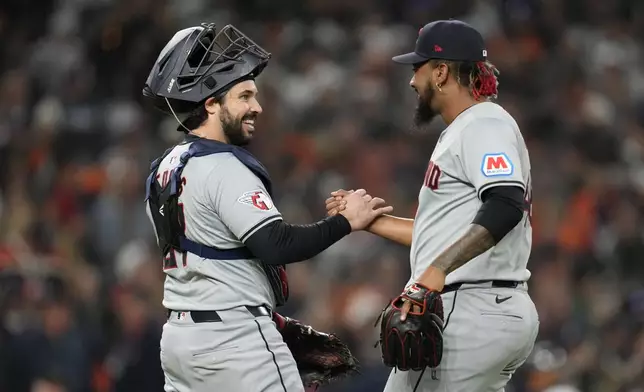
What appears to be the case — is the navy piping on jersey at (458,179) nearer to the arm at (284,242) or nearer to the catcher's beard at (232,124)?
the arm at (284,242)

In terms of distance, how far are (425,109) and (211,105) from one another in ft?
2.97

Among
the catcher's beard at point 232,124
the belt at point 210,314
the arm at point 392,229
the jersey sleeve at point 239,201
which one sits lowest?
the belt at point 210,314

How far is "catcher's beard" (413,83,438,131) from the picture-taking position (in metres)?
4.72

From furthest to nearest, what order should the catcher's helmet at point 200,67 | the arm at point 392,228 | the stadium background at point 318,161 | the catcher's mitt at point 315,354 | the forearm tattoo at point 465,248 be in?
the stadium background at point 318,161 → the arm at point 392,228 → the catcher's mitt at point 315,354 → the catcher's helmet at point 200,67 → the forearm tattoo at point 465,248

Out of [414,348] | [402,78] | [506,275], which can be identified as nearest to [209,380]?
[414,348]

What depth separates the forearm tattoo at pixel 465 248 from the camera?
4227 millimetres

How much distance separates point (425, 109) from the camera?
4816 mm

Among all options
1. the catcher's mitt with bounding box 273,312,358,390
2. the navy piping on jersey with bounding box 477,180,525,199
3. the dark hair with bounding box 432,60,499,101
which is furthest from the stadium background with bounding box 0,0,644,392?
the navy piping on jersey with bounding box 477,180,525,199

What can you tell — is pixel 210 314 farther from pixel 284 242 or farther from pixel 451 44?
pixel 451 44

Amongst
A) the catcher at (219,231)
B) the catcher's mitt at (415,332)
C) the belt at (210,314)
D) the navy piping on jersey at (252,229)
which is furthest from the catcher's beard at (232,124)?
the catcher's mitt at (415,332)

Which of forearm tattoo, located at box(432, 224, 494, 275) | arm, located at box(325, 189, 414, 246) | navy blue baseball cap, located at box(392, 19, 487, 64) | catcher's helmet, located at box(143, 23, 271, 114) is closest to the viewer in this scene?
forearm tattoo, located at box(432, 224, 494, 275)

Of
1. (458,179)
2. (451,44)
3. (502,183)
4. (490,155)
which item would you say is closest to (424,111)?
(451,44)

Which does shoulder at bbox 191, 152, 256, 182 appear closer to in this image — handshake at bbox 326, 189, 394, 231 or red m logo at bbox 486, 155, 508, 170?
handshake at bbox 326, 189, 394, 231

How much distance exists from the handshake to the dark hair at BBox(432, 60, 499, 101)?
625mm
